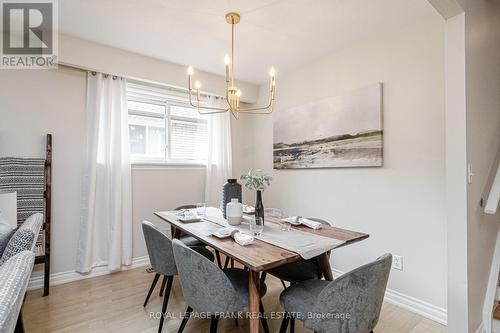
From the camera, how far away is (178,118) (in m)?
3.55

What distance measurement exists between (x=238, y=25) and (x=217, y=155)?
5.88 ft

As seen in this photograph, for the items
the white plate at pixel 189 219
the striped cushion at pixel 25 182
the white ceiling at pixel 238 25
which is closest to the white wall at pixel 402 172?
the white ceiling at pixel 238 25

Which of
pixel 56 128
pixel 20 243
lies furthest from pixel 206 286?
pixel 56 128

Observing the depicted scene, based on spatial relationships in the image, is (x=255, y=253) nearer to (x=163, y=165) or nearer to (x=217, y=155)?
(x=163, y=165)

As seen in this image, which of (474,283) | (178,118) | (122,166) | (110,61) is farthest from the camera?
(178,118)

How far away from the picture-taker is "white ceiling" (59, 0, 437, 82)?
6.73 feet

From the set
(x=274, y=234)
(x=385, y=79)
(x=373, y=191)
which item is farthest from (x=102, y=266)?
(x=385, y=79)

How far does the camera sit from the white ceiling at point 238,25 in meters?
2.05

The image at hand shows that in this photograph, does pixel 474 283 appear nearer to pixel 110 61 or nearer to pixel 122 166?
pixel 122 166

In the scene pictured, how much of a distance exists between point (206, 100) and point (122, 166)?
1446 mm

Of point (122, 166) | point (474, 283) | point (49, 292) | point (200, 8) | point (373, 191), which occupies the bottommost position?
point (49, 292)

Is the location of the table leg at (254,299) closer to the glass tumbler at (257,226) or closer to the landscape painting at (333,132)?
the glass tumbler at (257,226)

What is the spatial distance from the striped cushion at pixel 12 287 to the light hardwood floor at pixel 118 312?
121 cm

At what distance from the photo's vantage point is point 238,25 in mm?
2324
